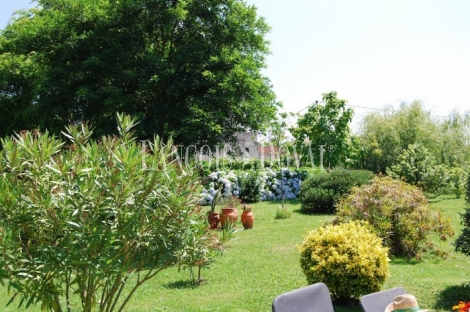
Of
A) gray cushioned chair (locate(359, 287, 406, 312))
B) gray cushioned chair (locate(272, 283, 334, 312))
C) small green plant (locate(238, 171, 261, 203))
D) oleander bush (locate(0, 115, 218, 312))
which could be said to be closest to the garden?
oleander bush (locate(0, 115, 218, 312))

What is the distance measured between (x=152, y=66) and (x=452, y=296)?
53.2 ft

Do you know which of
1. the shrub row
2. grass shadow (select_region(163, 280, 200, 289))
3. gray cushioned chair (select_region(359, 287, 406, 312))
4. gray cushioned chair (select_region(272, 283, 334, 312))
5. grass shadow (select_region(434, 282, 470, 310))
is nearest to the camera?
gray cushioned chair (select_region(272, 283, 334, 312))

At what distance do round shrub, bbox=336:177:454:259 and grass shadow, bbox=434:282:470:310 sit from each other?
2133 mm

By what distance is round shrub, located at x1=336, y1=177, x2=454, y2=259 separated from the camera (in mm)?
9758

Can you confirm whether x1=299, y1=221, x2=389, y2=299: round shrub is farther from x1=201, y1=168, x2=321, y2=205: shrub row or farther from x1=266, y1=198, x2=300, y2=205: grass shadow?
x1=266, y1=198, x2=300, y2=205: grass shadow

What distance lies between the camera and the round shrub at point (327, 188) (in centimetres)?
1678

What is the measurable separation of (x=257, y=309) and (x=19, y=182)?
13.3ft

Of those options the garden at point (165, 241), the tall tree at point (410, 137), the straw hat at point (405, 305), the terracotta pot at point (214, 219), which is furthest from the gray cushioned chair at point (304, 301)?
the tall tree at point (410, 137)

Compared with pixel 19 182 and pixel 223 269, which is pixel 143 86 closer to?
pixel 223 269

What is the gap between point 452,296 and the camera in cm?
729

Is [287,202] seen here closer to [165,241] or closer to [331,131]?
[331,131]

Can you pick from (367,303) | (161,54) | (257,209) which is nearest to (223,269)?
(367,303)

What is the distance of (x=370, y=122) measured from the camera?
85.1 feet

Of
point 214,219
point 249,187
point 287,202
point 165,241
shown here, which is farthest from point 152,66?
point 165,241
